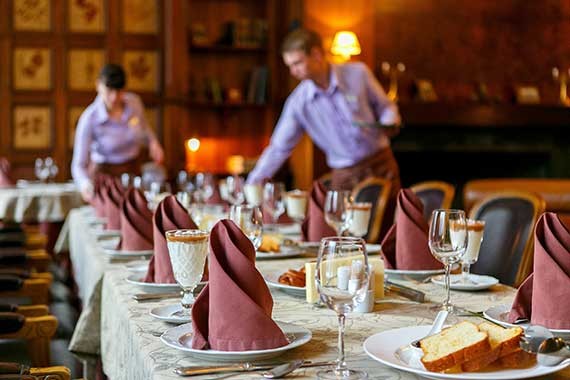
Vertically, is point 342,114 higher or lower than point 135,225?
higher

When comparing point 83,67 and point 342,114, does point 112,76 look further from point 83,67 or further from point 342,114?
point 83,67

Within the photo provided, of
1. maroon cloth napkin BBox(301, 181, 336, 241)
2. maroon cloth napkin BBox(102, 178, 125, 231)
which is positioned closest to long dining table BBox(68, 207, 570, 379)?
maroon cloth napkin BBox(301, 181, 336, 241)

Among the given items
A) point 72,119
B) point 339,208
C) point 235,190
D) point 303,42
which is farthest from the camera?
point 72,119

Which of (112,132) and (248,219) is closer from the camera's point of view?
(248,219)

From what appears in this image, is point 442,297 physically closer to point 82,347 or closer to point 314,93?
point 82,347

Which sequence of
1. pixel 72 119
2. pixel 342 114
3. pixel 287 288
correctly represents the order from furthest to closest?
pixel 72 119 → pixel 342 114 → pixel 287 288

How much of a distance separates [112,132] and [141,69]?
2536mm

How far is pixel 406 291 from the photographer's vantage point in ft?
6.41

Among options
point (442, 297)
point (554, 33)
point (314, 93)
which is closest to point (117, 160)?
point (314, 93)

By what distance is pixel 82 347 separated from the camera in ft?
7.80

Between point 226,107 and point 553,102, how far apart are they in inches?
136

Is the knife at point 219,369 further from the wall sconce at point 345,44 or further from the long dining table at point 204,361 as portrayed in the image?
the wall sconce at point 345,44

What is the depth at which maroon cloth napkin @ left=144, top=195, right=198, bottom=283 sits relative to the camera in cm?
204

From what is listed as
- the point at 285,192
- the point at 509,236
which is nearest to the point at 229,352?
the point at 509,236
